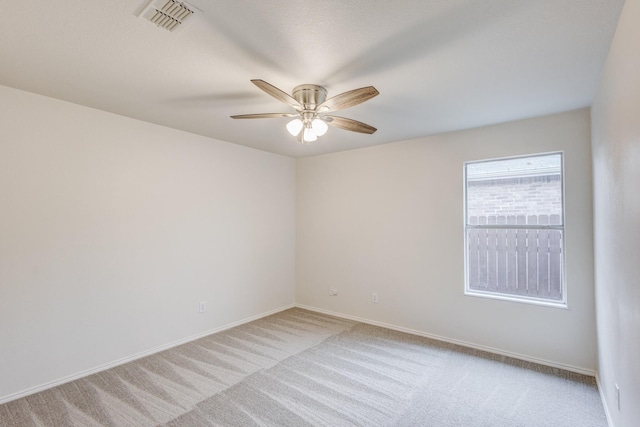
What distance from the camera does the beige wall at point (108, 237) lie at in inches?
101

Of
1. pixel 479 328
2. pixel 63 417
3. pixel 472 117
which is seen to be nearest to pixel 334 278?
pixel 479 328

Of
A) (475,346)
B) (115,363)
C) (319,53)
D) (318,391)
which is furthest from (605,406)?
(115,363)

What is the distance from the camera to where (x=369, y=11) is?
1.56 m

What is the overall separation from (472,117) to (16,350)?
463 cm

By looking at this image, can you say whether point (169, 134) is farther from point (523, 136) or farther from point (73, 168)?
point (523, 136)

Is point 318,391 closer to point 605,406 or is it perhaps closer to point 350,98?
point 605,406

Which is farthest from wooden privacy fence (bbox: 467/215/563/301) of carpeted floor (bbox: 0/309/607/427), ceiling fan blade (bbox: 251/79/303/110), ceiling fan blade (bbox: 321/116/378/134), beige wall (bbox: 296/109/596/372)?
ceiling fan blade (bbox: 251/79/303/110)

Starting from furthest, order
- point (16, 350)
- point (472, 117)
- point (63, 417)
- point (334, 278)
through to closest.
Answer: point (334, 278), point (472, 117), point (16, 350), point (63, 417)

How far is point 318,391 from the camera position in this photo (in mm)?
2619

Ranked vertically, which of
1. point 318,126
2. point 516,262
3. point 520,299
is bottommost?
point 520,299

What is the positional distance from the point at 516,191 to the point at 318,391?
2.90 metres

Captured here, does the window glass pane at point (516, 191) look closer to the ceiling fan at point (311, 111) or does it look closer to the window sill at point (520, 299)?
the window sill at point (520, 299)

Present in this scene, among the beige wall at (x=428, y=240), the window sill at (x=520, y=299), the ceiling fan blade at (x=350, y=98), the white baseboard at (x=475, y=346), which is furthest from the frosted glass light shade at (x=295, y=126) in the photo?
the white baseboard at (x=475, y=346)

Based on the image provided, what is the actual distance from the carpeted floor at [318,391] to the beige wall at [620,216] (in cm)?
54
